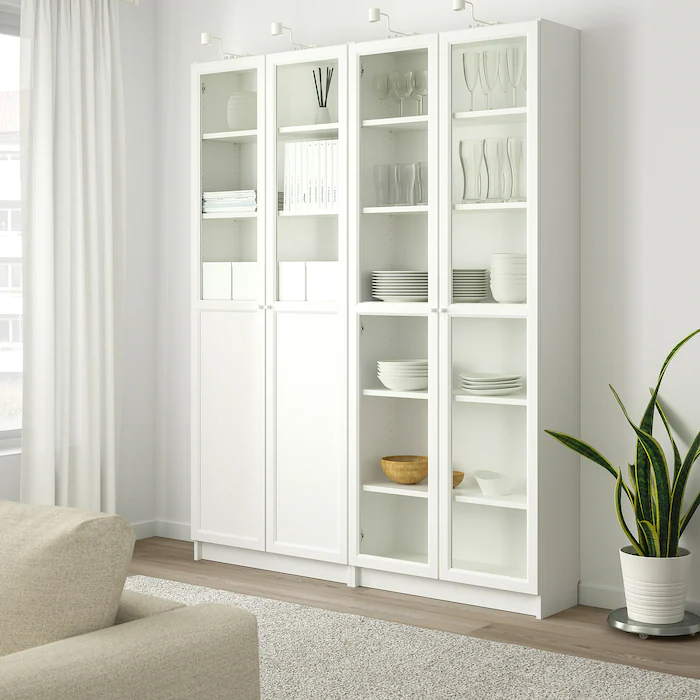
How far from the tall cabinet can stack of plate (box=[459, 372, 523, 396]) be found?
2 centimetres

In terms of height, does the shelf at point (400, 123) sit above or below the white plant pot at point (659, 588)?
above

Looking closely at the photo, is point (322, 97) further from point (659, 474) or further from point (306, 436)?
point (659, 474)

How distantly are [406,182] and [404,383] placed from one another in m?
0.83

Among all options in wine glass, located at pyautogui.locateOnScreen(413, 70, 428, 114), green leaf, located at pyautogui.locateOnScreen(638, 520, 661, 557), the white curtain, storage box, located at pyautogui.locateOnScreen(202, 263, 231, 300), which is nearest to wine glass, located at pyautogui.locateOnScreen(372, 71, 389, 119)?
wine glass, located at pyautogui.locateOnScreen(413, 70, 428, 114)

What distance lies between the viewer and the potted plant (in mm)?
3592

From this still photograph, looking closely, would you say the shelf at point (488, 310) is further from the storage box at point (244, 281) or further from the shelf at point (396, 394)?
the storage box at point (244, 281)

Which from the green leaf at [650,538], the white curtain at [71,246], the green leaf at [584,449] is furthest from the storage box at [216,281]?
the green leaf at [650,538]

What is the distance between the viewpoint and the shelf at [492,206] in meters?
3.81

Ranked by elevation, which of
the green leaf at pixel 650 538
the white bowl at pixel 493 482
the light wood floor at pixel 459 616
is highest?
the white bowl at pixel 493 482

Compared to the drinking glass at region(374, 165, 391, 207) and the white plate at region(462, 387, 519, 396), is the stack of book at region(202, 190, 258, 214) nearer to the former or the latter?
the drinking glass at region(374, 165, 391, 207)

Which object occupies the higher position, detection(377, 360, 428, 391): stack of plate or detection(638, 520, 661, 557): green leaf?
detection(377, 360, 428, 391): stack of plate

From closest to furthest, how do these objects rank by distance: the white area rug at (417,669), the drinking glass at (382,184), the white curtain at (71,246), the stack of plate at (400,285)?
the white area rug at (417,669)
the stack of plate at (400,285)
the drinking glass at (382,184)
the white curtain at (71,246)

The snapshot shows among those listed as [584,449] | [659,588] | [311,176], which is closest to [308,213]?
[311,176]

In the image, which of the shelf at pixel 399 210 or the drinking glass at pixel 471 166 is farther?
the shelf at pixel 399 210
